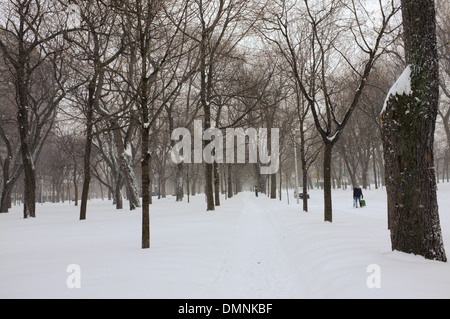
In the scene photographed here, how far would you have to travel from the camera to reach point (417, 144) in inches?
165

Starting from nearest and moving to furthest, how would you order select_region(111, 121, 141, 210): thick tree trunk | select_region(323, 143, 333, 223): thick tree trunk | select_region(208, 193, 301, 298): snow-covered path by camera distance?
select_region(208, 193, 301, 298): snow-covered path, select_region(323, 143, 333, 223): thick tree trunk, select_region(111, 121, 141, 210): thick tree trunk

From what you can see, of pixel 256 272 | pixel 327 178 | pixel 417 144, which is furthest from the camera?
pixel 327 178

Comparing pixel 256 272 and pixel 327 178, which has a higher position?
pixel 327 178

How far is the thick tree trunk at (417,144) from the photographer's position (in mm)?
4160

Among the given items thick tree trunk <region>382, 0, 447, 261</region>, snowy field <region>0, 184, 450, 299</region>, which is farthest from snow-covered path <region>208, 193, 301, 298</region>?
thick tree trunk <region>382, 0, 447, 261</region>

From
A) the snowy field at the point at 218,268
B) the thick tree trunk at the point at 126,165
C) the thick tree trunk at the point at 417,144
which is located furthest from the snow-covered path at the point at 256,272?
the thick tree trunk at the point at 126,165

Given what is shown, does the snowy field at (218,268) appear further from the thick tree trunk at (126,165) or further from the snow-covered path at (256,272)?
the thick tree trunk at (126,165)

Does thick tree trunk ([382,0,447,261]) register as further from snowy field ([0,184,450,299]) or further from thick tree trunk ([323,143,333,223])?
thick tree trunk ([323,143,333,223])

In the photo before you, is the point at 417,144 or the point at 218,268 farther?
the point at 218,268

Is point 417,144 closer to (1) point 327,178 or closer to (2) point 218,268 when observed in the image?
(2) point 218,268

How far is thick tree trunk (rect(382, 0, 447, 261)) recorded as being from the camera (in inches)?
164

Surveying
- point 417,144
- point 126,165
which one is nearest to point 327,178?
point 417,144

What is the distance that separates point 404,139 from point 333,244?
8.83 ft

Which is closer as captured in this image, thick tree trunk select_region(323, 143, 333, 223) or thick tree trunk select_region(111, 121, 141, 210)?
thick tree trunk select_region(323, 143, 333, 223)
